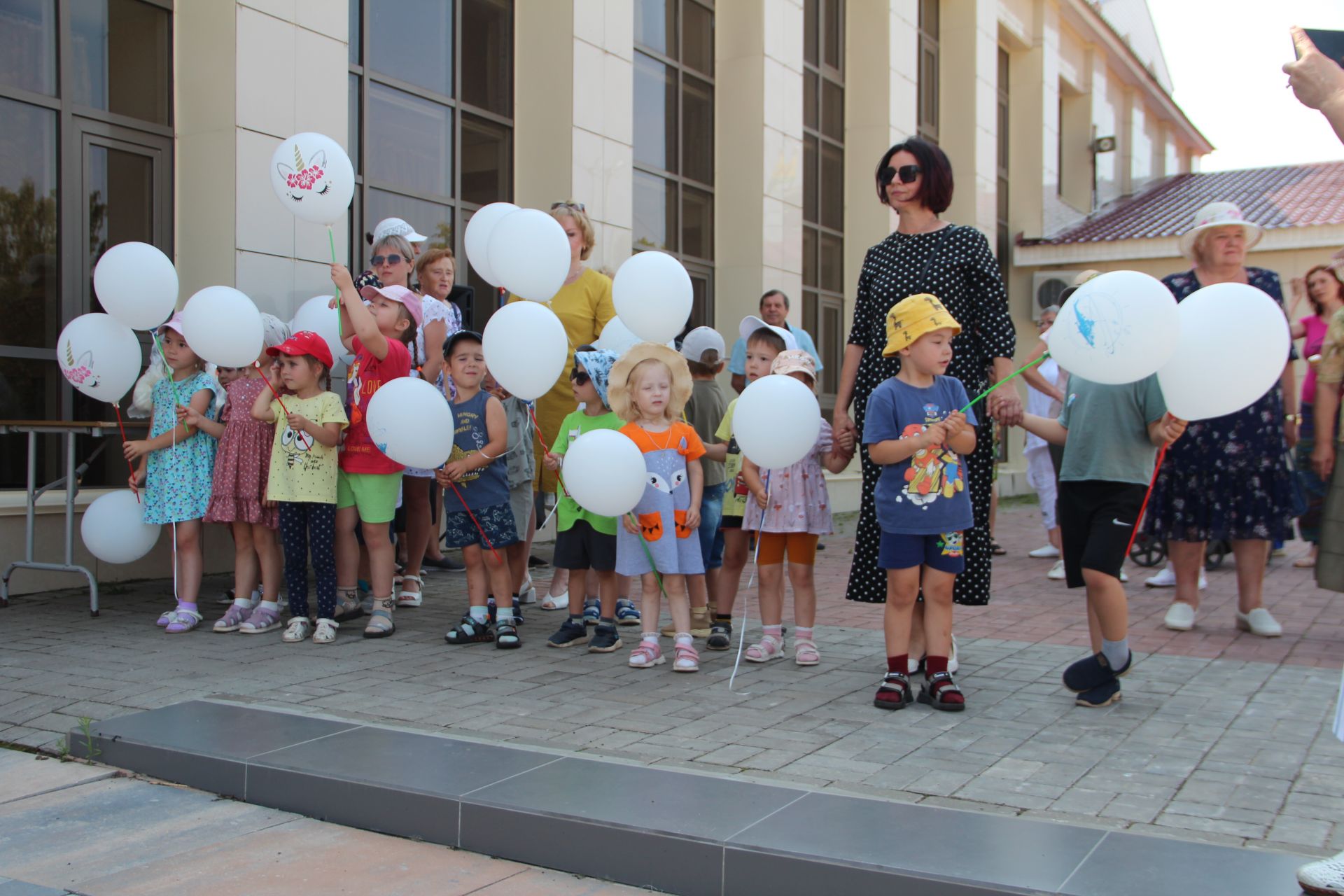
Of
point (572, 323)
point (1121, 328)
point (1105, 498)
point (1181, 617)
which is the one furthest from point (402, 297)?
point (1181, 617)

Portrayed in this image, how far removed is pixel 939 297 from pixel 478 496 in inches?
101

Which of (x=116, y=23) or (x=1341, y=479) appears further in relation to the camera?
(x=116, y=23)

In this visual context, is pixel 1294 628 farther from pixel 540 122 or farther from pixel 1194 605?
pixel 540 122

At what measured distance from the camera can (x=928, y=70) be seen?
721 inches

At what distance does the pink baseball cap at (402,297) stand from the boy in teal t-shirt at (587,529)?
50.2 inches

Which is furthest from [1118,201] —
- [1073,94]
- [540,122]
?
[540,122]

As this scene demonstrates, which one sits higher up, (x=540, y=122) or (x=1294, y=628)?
(x=540, y=122)

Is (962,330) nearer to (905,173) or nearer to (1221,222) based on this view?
(905,173)

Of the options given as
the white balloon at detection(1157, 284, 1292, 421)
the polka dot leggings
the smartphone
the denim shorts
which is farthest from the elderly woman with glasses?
the smartphone

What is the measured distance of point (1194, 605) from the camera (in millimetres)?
6582

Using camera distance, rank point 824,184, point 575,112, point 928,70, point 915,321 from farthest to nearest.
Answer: point 928,70 < point 824,184 < point 575,112 < point 915,321

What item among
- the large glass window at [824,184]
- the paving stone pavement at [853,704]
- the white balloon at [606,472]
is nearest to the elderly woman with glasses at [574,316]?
the paving stone pavement at [853,704]

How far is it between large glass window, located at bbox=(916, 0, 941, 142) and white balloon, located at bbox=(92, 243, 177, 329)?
13639mm

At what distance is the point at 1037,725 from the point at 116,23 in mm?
7242
